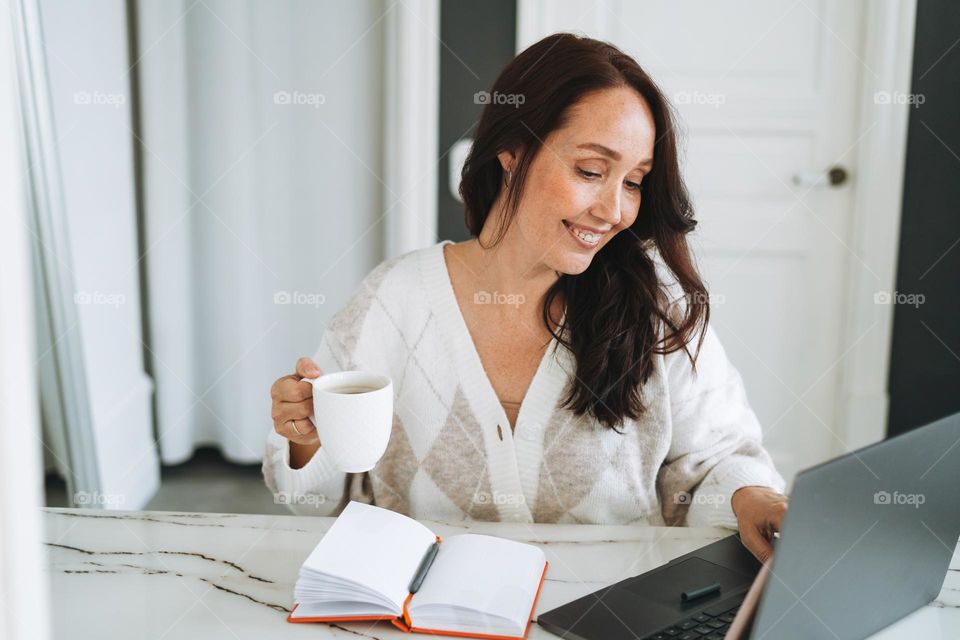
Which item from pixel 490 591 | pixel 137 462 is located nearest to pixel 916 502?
pixel 490 591

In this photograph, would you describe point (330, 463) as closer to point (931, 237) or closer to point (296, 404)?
point (296, 404)

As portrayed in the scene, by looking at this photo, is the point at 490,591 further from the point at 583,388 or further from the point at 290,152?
the point at 290,152

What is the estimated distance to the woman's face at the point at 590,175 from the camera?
1343 mm

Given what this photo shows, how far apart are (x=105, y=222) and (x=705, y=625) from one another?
2166 millimetres

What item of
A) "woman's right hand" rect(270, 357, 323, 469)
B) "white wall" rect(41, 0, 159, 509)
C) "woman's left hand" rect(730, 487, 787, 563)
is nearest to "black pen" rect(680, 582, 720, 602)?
"woman's left hand" rect(730, 487, 787, 563)

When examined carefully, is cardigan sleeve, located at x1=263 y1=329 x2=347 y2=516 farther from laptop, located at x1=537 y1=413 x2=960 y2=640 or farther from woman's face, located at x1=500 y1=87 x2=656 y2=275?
laptop, located at x1=537 y1=413 x2=960 y2=640

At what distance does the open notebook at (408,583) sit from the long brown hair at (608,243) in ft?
1.42

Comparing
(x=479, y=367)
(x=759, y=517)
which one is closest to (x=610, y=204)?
(x=479, y=367)

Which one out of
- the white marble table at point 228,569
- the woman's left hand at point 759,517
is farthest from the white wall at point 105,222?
the woman's left hand at point 759,517

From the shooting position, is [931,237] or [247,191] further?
[247,191]

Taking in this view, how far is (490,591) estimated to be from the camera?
0.99 metres

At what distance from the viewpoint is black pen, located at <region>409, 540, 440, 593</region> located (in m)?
1.00

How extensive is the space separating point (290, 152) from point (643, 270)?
1645 mm

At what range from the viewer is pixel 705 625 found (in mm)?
957
